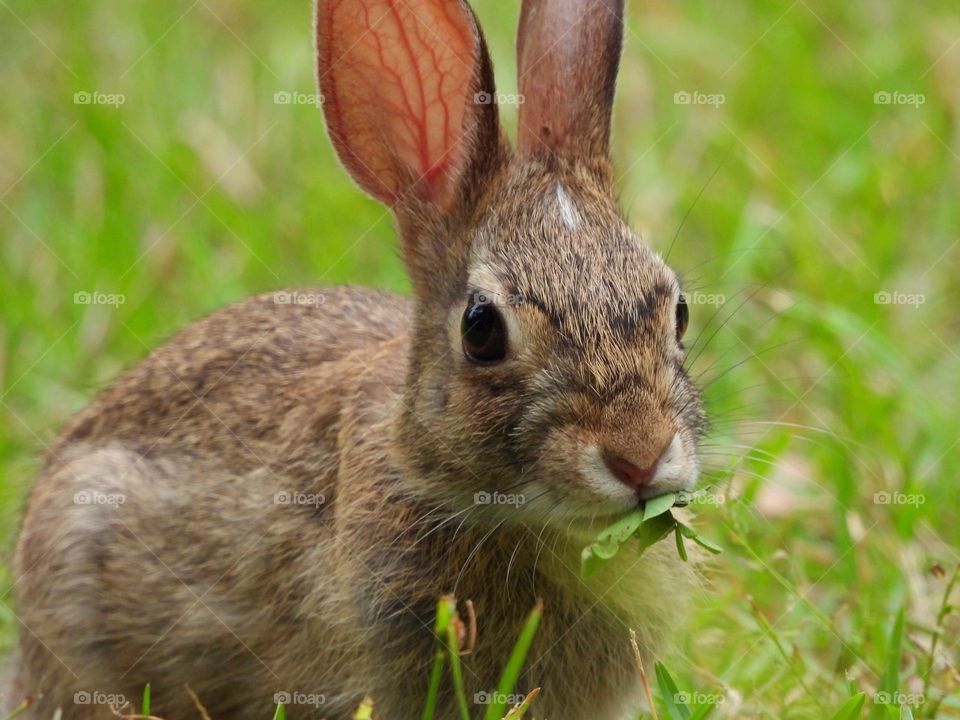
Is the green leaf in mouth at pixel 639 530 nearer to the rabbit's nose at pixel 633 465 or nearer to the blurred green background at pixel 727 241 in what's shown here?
the rabbit's nose at pixel 633 465

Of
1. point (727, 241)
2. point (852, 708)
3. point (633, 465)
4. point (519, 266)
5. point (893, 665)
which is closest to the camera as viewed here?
point (633, 465)

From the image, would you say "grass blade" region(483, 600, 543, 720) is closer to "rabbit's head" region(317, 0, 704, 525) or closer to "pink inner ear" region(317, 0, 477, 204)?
"rabbit's head" region(317, 0, 704, 525)

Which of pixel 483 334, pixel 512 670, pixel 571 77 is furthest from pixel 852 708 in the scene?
pixel 571 77

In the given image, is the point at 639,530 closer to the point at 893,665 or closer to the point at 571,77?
the point at 893,665

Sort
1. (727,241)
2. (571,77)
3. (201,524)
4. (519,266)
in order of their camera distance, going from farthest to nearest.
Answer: (727,241), (201,524), (571,77), (519,266)

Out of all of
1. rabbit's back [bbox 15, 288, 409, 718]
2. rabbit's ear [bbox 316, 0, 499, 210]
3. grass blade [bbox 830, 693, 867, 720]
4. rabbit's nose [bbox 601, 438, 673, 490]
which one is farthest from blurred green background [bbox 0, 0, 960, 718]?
rabbit's ear [bbox 316, 0, 499, 210]

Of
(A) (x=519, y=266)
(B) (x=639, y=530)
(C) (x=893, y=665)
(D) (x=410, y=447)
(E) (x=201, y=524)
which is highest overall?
(A) (x=519, y=266)

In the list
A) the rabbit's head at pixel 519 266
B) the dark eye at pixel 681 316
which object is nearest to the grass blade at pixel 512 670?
the rabbit's head at pixel 519 266

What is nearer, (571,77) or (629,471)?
(629,471)
